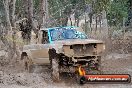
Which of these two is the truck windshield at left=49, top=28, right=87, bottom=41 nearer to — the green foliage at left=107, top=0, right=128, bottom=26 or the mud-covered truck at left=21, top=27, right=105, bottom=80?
the mud-covered truck at left=21, top=27, right=105, bottom=80

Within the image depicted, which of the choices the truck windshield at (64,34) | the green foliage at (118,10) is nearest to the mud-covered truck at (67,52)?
the truck windshield at (64,34)

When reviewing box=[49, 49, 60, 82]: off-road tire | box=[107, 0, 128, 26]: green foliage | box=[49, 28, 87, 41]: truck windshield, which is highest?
box=[107, 0, 128, 26]: green foliage

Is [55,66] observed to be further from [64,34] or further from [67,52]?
[64,34]

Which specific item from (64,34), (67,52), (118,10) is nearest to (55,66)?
(67,52)

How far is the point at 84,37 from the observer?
15.2 meters

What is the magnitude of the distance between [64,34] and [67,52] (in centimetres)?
183

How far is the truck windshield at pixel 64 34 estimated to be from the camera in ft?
49.2

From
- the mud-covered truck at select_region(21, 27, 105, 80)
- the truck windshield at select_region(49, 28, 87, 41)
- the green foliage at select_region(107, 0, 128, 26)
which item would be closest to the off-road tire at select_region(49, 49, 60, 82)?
the mud-covered truck at select_region(21, 27, 105, 80)

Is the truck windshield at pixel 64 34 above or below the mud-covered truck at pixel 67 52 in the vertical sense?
above

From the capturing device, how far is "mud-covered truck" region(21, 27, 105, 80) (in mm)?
13523

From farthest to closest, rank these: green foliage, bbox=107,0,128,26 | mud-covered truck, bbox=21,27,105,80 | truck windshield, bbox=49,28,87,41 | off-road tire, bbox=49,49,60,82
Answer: green foliage, bbox=107,0,128,26, truck windshield, bbox=49,28,87,41, off-road tire, bbox=49,49,60,82, mud-covered truck, bbox=21,27,105,80

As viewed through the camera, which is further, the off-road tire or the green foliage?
the green foliage

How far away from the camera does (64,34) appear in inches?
594

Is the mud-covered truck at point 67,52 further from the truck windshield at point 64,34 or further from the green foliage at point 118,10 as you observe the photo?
the green foliage at point 118,10
